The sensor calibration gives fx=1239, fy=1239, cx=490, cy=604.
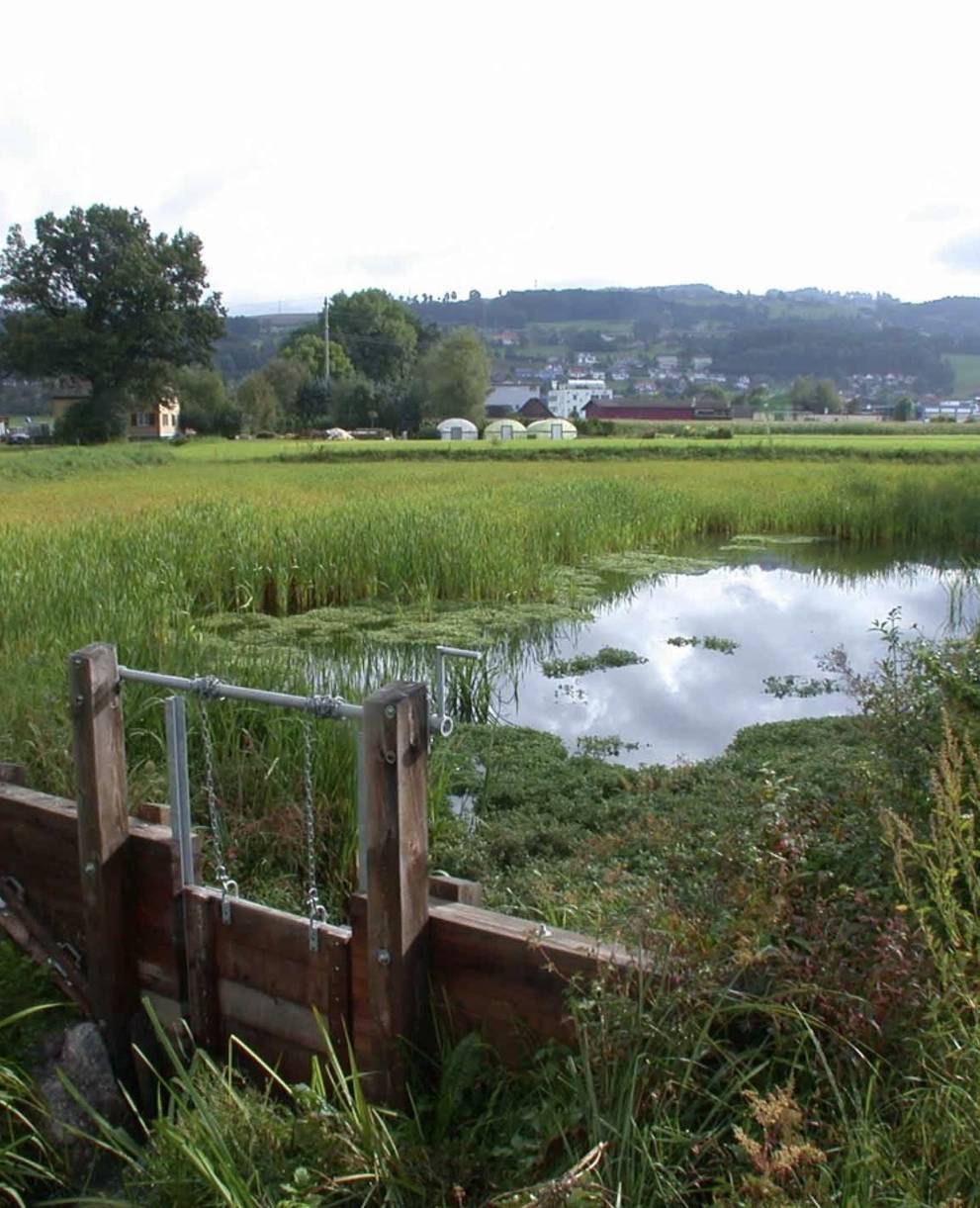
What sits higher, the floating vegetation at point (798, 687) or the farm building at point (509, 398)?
the farm building at point (509, 398)

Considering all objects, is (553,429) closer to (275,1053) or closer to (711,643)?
(711,643)

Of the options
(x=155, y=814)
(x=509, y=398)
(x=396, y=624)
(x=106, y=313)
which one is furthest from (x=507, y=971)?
(x=509, y=398)

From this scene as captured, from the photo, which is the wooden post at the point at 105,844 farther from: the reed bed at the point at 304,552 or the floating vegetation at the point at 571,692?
the floating vegetation at the point at 571,692

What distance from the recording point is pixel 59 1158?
12.5 ft

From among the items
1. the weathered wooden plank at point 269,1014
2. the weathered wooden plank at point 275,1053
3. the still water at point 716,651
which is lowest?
the still water at point 716,651

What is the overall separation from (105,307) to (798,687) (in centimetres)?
5822

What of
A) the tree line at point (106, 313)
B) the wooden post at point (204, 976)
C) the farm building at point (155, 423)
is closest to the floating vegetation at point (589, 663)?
the wooden post at point (204, 976)

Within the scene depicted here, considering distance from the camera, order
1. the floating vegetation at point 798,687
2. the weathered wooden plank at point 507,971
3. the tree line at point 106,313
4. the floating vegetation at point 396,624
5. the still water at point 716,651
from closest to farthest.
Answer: the weathered wooden plank at point 507,971, the still water at point 716,651, the floating vegetation at point 798,687, the floating vegetation at point 396,624, the tree line at point 106,313

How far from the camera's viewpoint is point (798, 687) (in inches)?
424

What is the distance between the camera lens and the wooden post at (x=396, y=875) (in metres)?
3.27

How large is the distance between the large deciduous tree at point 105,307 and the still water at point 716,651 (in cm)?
4810

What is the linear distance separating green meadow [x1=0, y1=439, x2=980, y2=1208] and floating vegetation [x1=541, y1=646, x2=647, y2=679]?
0.99 m

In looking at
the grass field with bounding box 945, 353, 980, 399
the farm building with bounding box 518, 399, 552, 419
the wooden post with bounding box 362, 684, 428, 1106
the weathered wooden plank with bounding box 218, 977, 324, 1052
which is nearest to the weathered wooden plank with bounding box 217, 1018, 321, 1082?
the weathered wooden plank with bounding box 218, 977, 324, 1052

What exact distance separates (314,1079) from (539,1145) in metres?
0.72
